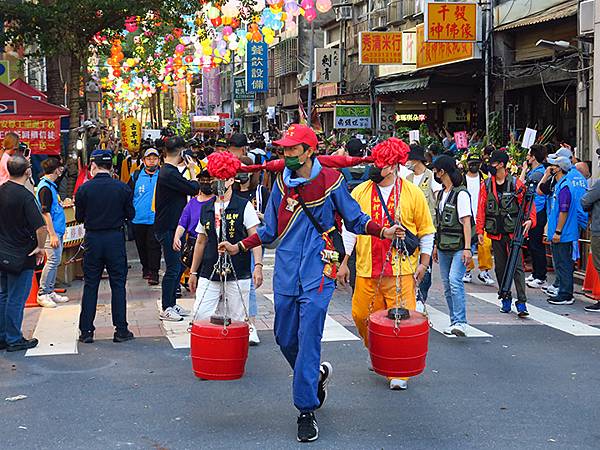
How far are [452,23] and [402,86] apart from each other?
5943 mm

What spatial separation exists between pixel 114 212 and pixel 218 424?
3.20 meters

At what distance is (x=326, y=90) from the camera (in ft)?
129

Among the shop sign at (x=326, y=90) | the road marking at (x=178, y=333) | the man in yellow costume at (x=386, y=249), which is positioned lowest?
the road marking at (x=178, y=333)

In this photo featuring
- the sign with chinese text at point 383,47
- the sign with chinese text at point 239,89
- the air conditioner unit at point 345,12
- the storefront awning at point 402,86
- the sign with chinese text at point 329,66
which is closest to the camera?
the storefront awning at point 402,86

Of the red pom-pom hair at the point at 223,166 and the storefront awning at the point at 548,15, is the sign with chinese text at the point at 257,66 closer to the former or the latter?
the storefront awning at the point at 548,15

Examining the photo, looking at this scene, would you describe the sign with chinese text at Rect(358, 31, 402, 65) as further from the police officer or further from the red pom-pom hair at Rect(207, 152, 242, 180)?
the red pom-pom hair at Rect(207, 152, 242, 180)

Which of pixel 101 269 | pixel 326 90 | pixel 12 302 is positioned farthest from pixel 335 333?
pixel 326 90

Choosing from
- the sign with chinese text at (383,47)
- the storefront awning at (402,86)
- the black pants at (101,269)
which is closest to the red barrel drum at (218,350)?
the black pants at (101,269)

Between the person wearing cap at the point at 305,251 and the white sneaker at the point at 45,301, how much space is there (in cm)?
533

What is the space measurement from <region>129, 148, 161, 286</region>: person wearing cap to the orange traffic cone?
19.3ft

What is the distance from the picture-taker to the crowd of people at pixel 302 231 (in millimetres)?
5941

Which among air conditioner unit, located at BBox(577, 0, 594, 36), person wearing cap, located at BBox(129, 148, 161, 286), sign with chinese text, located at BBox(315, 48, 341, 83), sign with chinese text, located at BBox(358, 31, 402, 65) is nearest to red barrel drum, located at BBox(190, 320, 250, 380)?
person wearing cap, located at BBox(129, 148, 161, 286)

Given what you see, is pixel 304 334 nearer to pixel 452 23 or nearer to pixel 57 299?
pixel 57 299

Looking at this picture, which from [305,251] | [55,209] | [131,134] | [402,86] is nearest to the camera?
[305,251]
